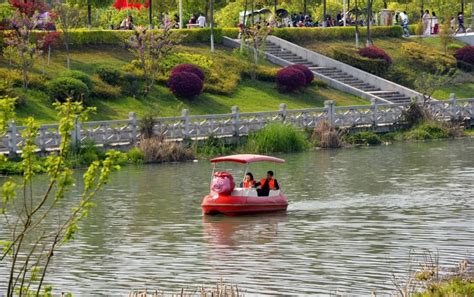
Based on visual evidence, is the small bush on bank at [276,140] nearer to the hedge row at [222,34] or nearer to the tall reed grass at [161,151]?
the tall reed grass at [161,151]

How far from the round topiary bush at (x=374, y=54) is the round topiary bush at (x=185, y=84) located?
539 inches

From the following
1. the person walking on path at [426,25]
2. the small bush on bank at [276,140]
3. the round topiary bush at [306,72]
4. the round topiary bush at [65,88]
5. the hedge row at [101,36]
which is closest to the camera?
the small bush on bank at [276,140]

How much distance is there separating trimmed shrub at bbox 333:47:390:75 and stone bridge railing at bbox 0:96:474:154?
7908mm

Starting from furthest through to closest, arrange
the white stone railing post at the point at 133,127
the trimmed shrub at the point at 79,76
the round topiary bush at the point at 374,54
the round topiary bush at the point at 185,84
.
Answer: the round topiary bush at the point at 374,54 → the round topiary bush at the point at 185,84 → the trimmed shrub at the point at 79,76 → the white stone railing post at the point at 133,127

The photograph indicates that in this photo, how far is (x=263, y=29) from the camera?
60.4 m

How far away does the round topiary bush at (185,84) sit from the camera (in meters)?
52.2

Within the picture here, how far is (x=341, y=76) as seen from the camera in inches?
2414

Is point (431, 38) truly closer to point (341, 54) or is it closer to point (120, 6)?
point (341, 54)

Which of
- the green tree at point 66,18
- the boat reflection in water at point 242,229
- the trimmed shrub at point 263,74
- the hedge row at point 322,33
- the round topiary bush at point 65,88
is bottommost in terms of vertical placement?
the boat reflection in water at point 242,229

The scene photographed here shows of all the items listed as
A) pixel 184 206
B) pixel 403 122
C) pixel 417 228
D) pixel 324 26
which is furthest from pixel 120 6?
pixel 417 228

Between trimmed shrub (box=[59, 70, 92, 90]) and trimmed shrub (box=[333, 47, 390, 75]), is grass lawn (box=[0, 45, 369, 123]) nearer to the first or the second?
trimmed shrub (box=[59, 70, 92, 90])

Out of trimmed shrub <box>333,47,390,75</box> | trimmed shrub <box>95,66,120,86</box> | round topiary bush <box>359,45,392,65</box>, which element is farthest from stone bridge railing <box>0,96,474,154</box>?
round topiary bush <box>359,45,392,65</box>

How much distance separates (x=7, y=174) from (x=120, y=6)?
3477cm

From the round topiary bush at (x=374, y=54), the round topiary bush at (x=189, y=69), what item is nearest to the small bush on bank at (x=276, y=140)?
the round topiary bush at (x=189, y=69)
